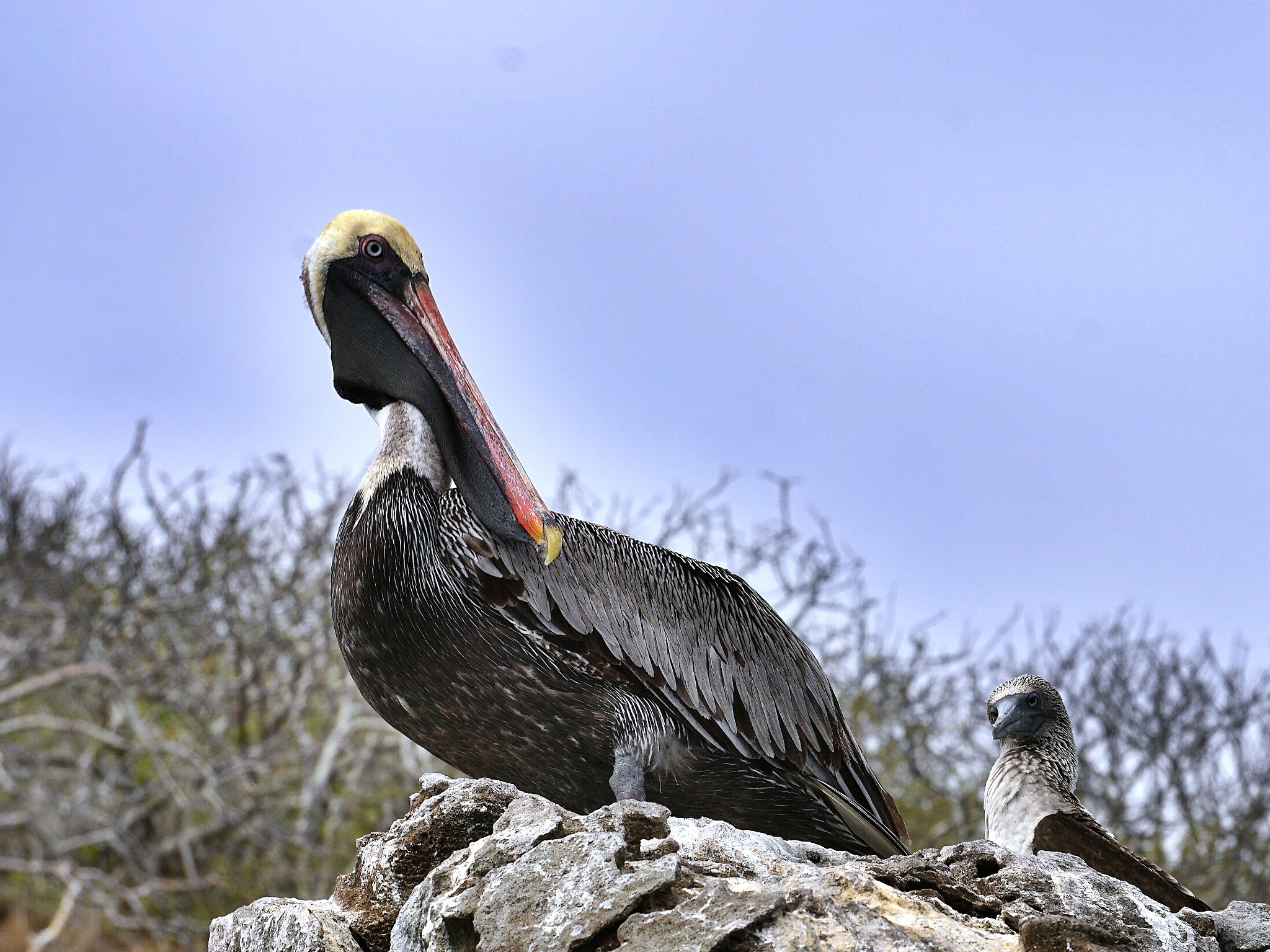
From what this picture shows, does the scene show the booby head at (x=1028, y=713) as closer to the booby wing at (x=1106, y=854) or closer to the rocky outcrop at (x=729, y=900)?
the booby wing at (x=1106, y=854)

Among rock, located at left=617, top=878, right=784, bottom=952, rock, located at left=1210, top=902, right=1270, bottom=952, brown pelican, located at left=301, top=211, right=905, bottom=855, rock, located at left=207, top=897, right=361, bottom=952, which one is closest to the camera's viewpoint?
rock, located at left=617, top=878, right=784, bottom=952

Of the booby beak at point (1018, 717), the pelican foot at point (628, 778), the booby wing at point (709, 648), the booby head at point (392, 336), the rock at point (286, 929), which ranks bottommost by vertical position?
the rock at point (286, 929)

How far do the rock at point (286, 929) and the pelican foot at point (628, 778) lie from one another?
0.75 m

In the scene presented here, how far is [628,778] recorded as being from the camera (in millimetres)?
3283

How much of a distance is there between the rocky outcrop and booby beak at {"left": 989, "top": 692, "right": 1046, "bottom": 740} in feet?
4.79

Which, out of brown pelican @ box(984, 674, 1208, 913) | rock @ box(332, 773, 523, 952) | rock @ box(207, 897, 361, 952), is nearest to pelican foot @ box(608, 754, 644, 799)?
rock @ box(332, 773, 523, 952)

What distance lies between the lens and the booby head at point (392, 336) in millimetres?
3760

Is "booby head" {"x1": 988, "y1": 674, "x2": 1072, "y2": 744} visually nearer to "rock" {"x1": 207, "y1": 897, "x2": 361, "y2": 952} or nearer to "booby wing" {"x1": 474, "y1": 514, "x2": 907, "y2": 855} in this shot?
"booby wing" {"x1": 474, "y1": 514, "x2": 907, "y2": 855}

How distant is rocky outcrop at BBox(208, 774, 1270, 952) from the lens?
2.21m

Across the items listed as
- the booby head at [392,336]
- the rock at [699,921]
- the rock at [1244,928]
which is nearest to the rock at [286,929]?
the rock at [699,921]

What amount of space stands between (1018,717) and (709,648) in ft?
3.70

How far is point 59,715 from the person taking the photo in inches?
504

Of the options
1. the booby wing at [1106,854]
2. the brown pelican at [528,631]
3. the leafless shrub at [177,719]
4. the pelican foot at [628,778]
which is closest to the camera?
the booby wing at [1106,854]

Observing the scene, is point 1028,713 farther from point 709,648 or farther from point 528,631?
point 528,631
